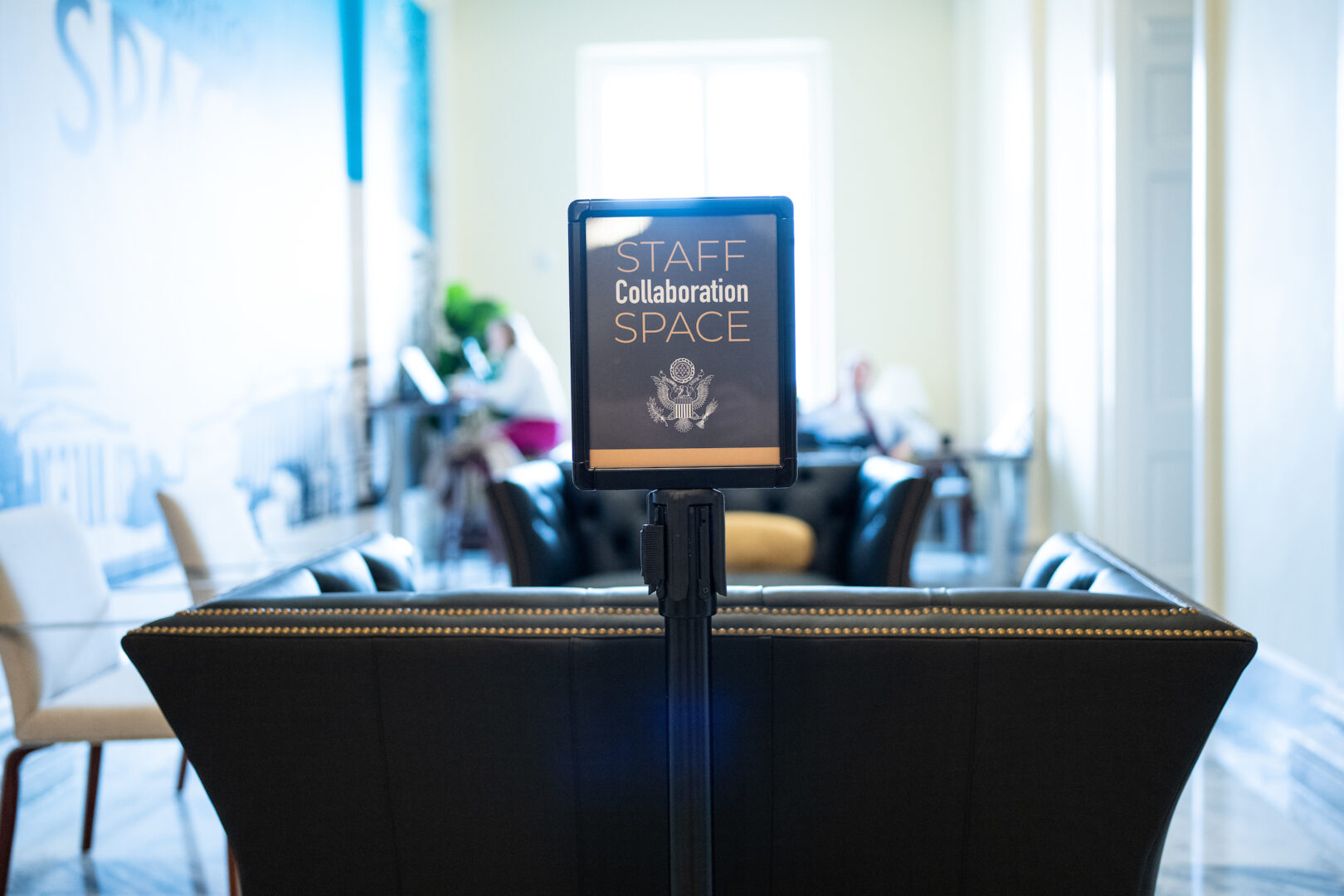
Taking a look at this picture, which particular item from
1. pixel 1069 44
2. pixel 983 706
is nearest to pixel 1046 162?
pixel 1069 44

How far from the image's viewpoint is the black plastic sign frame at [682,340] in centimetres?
92

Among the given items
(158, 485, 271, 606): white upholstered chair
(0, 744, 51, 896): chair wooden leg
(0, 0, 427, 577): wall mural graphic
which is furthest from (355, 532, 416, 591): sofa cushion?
(0, 0, 427, 577): wall mural graphic

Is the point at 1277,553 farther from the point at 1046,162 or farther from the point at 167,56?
the point at 167,56

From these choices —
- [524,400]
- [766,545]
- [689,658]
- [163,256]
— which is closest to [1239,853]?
[766,545]

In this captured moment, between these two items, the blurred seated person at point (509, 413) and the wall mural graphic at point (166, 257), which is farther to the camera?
the blurred seated person at point (509, 413)

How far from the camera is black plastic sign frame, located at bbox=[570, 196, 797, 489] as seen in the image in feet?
3.03

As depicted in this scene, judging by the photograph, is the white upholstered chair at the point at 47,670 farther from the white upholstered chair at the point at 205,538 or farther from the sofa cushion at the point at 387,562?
the sofa cushion at the point at 387,562

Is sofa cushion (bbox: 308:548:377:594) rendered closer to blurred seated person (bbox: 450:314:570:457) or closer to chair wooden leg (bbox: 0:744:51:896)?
chair wooden leg (bbox: 0:744:51:896)

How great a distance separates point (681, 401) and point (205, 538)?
208 cm

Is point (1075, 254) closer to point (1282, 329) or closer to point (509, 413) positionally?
point (1282, 329)

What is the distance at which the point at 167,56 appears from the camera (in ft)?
12.5

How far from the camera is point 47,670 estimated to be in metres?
2.10

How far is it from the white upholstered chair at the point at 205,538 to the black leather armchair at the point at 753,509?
69 centimetres

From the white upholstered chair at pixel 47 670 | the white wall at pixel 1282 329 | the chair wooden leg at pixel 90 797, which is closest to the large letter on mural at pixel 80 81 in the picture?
the white upholstered chair at pixel 47 670
